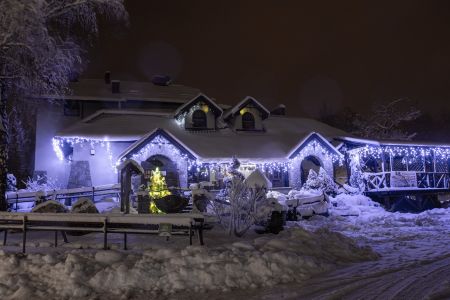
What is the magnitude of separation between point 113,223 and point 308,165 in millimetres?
21213

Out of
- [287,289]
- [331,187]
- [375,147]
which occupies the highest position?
[375,147]

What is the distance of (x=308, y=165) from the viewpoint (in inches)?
1184

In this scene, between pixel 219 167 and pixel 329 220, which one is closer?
pixel 329 220

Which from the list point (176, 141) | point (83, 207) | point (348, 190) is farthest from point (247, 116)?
point (83, 207)

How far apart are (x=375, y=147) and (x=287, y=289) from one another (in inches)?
883

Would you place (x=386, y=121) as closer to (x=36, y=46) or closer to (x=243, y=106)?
(x=243, y=106)

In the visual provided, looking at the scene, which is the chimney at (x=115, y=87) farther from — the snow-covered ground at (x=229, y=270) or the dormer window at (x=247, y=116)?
the snow-covered ground at (x=229, y=270)

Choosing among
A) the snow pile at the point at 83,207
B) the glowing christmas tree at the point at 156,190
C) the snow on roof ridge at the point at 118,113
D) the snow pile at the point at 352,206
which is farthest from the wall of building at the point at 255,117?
the snow pile at the point at 83,207

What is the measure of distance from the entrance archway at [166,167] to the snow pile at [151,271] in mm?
16556

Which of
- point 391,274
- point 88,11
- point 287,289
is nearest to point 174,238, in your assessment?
point 287,289

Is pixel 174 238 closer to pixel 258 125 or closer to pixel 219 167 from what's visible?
pixel 219 167

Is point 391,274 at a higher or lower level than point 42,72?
lower

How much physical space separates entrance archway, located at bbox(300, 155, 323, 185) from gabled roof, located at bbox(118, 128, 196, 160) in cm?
793

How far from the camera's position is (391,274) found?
337 inches
